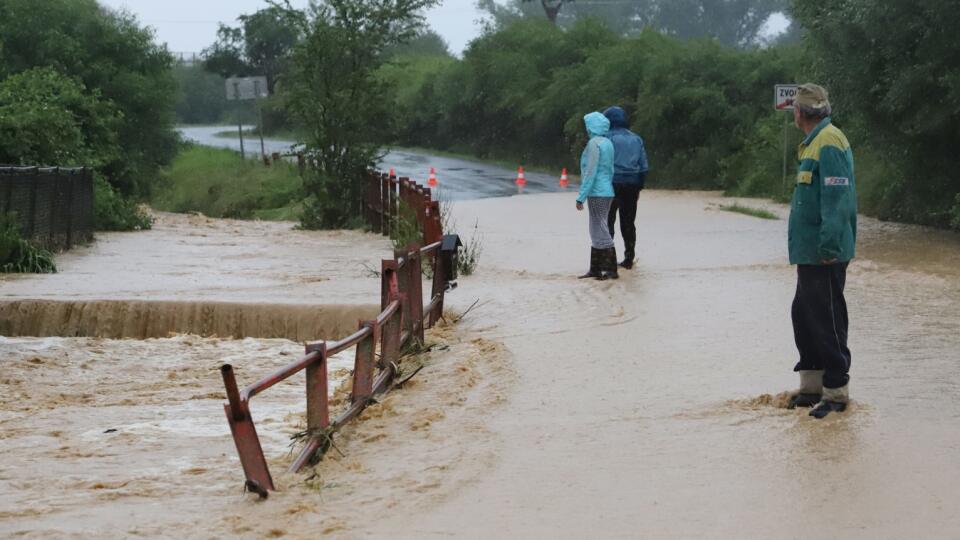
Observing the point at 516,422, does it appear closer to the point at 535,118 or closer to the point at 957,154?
the point at 957,154

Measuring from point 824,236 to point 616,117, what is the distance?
7884mm

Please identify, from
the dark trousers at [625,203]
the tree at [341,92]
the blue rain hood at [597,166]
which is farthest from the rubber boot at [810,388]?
the tree at [341,92]

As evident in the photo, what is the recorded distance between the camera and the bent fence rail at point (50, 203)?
18719 mm

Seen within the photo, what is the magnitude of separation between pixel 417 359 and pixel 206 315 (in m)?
4.07

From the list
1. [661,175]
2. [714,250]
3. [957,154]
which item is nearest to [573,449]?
[714,250]

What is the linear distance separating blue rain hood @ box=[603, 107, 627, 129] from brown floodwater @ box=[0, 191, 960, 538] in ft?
7.05

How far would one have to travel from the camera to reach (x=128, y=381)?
11.6 metres

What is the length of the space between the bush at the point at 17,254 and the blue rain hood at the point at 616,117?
750 centimetres

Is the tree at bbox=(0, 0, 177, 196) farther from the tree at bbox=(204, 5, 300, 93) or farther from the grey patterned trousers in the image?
the tree at bbox=(204, 5, 300, 93)

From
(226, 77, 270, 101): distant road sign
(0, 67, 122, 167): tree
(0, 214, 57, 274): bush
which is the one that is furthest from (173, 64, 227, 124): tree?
(0, 214, 57, 274): bush

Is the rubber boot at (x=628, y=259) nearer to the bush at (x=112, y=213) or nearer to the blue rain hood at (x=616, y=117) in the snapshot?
the blue rain hood at (x=616, y=117)

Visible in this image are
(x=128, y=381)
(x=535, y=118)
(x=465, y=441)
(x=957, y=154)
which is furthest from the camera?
(x=535, y=118)

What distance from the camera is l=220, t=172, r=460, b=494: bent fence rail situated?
6500 mm

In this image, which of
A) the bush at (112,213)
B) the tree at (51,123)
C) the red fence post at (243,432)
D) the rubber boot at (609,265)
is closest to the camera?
the red fence post at (243,432)
